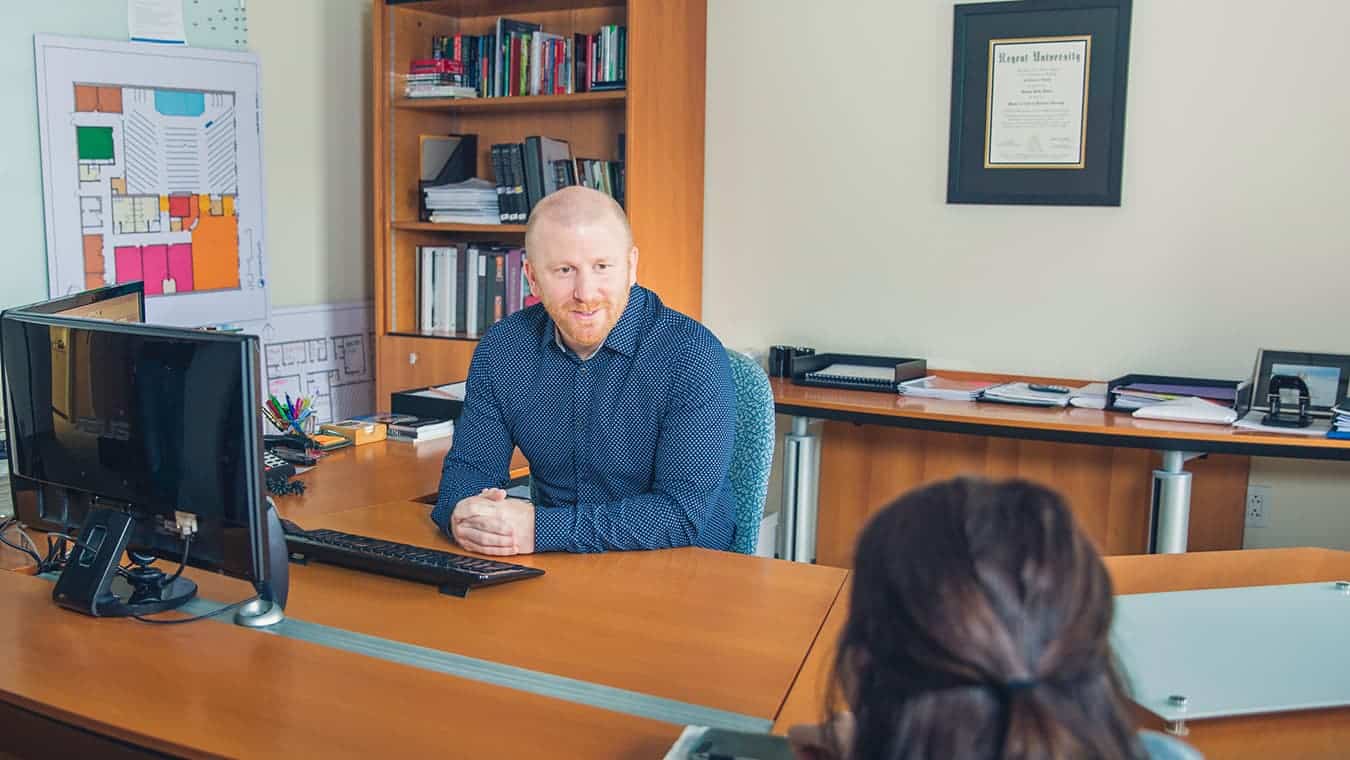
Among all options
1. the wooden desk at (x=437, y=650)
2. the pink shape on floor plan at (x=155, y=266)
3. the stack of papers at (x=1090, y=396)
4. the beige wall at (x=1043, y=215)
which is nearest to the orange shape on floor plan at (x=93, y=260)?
the pink shape on floor plan at (x=155, y=266)

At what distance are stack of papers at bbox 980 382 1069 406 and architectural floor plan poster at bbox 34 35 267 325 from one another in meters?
2.29

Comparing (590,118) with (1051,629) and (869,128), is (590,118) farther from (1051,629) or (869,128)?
(1051,629)

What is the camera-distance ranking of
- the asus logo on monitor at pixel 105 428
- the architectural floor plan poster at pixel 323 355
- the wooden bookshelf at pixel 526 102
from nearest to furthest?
the asus logo on monitor at pixel 105 428
the wooden bookshelf at pixel 526 102
the architectural floor plan poster at pixel 323 355

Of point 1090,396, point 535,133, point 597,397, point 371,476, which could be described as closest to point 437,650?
point 597,397

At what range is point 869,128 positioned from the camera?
12.0ft

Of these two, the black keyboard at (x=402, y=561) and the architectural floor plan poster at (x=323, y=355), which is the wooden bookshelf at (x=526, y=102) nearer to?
the architectural floor plan poster at (x=323, y=355)

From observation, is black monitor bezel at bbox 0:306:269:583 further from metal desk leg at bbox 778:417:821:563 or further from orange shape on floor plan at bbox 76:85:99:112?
metal desk leg at bbox 778:417:821:563

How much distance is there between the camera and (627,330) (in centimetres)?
214

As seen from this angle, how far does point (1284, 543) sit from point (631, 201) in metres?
2.07

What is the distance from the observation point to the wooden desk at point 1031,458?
2.89m

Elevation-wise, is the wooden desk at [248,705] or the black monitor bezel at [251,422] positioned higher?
the black monitor bezel at [251,422]

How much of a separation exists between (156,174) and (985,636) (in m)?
3.32

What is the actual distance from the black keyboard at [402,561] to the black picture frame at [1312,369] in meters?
2.07

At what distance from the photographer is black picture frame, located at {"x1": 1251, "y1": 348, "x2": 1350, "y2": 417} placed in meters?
2.88
